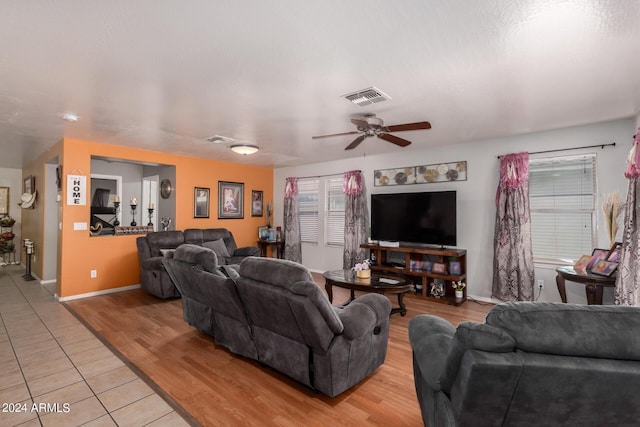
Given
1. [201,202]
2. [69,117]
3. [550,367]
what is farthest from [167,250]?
[550,367]

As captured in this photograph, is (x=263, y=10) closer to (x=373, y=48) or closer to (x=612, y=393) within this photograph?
(x=373, y=48)

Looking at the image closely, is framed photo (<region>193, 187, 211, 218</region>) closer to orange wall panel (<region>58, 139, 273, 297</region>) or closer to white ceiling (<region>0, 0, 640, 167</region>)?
orange wall panel (<region>58, 139, 273, 297</region>)

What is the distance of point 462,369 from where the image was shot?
112 centimetres

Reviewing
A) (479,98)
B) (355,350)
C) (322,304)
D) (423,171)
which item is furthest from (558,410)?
(423,171)

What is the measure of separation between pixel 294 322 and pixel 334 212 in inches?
183

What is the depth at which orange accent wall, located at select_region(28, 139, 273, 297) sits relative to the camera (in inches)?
183

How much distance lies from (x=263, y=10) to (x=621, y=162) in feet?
14.6

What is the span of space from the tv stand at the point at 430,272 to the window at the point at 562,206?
102cm

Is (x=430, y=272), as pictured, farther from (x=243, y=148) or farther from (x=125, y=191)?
(x=125, y=191)

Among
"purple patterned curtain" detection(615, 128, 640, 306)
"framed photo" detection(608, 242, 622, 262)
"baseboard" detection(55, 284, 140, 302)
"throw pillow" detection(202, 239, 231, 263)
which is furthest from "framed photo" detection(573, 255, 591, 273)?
"baseboard" detection(55, 284, 140, 302)

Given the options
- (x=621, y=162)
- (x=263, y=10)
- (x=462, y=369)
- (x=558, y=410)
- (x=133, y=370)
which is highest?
(x=263, y=10)

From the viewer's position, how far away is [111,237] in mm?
5148

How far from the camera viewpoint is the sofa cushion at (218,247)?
560 cm

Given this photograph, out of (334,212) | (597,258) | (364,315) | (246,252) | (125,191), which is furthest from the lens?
(125,191)
